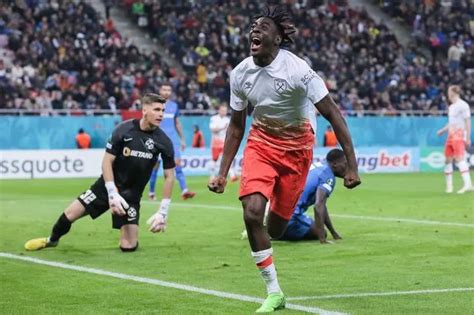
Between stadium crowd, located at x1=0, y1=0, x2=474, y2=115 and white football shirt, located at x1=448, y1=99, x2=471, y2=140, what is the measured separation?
14.8 m

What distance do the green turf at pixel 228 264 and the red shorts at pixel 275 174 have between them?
90cm

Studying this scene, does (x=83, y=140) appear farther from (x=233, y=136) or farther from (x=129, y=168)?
(x=233, y=136)

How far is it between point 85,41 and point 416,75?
14676mm

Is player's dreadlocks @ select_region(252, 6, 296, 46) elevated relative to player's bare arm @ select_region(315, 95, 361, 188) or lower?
elevated

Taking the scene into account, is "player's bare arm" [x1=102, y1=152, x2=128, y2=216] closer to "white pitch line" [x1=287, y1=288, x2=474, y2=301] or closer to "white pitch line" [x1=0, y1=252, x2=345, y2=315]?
"white pitch line" [x1=0, y1=252, x2=345, y2=315]

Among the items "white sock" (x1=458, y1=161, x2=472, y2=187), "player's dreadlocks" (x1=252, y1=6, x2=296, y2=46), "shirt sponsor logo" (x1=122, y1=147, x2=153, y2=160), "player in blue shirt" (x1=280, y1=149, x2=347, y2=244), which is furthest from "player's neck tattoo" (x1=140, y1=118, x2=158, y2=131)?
"white sock" (x1=458, y1=161, x2=472, y2=187)

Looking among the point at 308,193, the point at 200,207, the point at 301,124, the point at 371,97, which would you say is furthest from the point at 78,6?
the point at 301,124

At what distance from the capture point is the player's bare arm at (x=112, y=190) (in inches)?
447

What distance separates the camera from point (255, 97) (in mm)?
8461

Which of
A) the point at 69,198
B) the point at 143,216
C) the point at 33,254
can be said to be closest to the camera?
the point at 33,254

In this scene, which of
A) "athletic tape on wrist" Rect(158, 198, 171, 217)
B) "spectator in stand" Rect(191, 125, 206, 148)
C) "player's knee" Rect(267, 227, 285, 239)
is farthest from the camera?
"spectator in stand" Rect(191, 125, 206, 148)

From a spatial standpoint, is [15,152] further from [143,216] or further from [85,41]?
[143,216]

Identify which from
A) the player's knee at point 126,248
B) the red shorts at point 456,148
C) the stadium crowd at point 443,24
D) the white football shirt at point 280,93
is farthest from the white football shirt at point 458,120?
the stadium crowd at point 443,24

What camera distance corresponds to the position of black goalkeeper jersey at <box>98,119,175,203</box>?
1241cm
